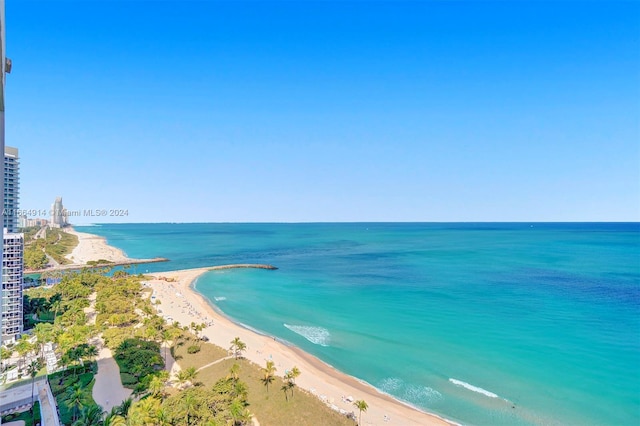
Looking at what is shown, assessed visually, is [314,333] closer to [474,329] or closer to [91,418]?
[474,329]

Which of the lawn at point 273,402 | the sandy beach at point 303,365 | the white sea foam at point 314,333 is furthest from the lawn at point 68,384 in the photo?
the white sea foam at point 314,333

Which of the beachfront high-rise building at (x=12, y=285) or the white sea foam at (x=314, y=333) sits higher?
the beachfront high-rise building at (x=12, y=285)

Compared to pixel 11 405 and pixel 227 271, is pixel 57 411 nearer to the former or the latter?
pixel 11 405

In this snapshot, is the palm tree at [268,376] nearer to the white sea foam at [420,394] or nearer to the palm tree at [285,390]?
the palm tree at [285,390]

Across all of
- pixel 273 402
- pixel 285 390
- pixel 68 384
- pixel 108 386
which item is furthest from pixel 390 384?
pixel 68 384

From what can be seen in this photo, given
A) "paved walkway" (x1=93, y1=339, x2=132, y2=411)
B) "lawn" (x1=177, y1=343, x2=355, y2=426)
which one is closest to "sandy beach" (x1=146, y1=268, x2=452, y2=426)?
"lawn" (x1=177, y1=343, x2=355, y2=426)

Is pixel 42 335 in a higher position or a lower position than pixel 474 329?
higher
